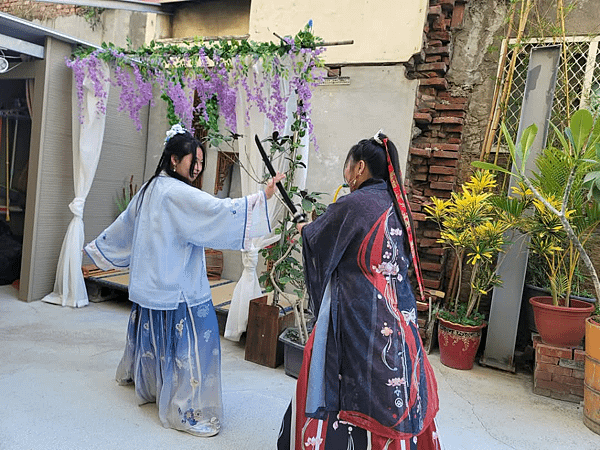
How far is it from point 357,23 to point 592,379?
11.4ft

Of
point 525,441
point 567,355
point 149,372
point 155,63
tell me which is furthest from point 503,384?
point 155,63

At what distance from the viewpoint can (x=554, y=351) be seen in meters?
3.44

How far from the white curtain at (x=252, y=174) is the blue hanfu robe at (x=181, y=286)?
1.19 m

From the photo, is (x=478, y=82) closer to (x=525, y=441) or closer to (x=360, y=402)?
(x=525, y=441)

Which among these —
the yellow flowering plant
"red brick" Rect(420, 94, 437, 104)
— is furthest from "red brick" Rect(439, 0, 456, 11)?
the yellow flowering plant

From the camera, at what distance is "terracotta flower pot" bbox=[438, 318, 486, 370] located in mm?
3791

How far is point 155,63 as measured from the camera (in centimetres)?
396

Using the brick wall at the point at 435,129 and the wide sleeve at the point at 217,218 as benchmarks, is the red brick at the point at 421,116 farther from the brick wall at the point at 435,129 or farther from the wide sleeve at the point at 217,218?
the wide sleeve at the point at 217,218

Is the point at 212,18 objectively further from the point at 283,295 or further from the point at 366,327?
the point at 366,327

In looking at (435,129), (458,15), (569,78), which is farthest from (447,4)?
(569,78)

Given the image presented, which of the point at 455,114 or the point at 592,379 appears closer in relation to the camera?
the point at 592,379

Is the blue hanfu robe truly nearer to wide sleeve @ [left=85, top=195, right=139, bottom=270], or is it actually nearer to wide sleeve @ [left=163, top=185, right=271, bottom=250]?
wide sleeve @ [left=163, top=185, right=271, bottom=250]

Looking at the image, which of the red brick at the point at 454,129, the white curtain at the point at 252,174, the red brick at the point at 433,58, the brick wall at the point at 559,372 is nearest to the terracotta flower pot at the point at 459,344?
the brick wall at the point at 559,372

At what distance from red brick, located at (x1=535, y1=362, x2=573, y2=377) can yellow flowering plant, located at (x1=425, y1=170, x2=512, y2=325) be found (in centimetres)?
54
